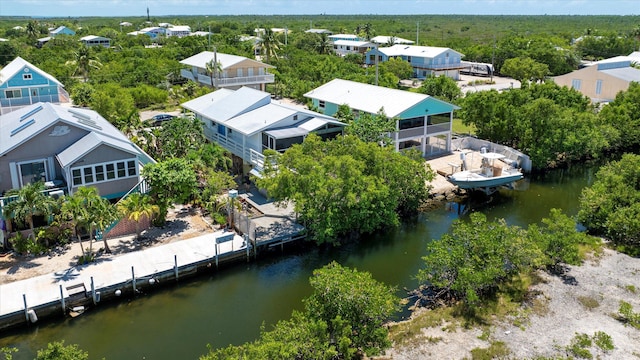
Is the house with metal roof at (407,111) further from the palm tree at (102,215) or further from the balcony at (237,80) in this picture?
the palm tree at (102,215)

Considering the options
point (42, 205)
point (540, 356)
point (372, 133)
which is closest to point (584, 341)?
point (540, 356)

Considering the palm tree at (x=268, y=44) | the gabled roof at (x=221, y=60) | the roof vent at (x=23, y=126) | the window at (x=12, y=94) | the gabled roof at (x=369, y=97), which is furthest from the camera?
the palm tree at (x=268, y=44)

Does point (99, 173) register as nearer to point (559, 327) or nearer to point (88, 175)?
point (88, 175)

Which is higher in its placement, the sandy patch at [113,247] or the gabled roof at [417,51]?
the gabled roof at [417,51]

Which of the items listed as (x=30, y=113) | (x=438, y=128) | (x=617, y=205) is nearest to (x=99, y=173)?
(x=30, y=113)

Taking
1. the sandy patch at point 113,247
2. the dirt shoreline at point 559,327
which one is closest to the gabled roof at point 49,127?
the sandy patch at point 113,247

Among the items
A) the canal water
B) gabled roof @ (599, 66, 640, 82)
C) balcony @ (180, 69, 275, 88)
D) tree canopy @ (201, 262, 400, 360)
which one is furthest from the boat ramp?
gabled roof @ (599, 66, 640, 82)

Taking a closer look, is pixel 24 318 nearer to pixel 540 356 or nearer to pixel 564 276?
pixel 540 356
